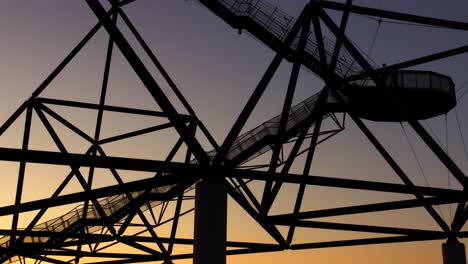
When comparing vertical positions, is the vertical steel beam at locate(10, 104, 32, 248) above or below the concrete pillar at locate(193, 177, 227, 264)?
above

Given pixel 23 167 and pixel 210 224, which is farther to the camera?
pixel 23 167

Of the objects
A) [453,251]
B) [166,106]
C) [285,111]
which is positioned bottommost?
[453,251]

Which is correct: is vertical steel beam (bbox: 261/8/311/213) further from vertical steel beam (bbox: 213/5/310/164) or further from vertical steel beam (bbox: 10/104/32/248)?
vertical steel beam (bbox: 10/104/32/248)

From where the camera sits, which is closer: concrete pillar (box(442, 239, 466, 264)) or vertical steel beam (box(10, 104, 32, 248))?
vertical steel beam (box(10, 104, 32, 248))

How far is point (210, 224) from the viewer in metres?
23.8

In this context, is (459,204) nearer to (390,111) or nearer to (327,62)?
(390,111)

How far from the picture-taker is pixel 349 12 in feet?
87.4

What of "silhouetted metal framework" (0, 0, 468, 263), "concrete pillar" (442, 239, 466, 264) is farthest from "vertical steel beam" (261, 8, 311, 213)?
"concrete pillar" (442, 239, 466, 264)

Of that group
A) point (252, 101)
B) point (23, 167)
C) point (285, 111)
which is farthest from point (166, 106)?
point (23, 167)

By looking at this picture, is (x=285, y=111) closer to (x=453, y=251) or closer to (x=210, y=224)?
(x=210, y=224)

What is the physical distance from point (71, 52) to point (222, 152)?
22.8ft

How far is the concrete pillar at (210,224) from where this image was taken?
77.8 ft

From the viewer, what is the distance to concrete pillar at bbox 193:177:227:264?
77.8 feet

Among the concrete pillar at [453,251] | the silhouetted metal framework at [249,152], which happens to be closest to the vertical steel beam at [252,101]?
the silhouetted metal framework at [249,152]
